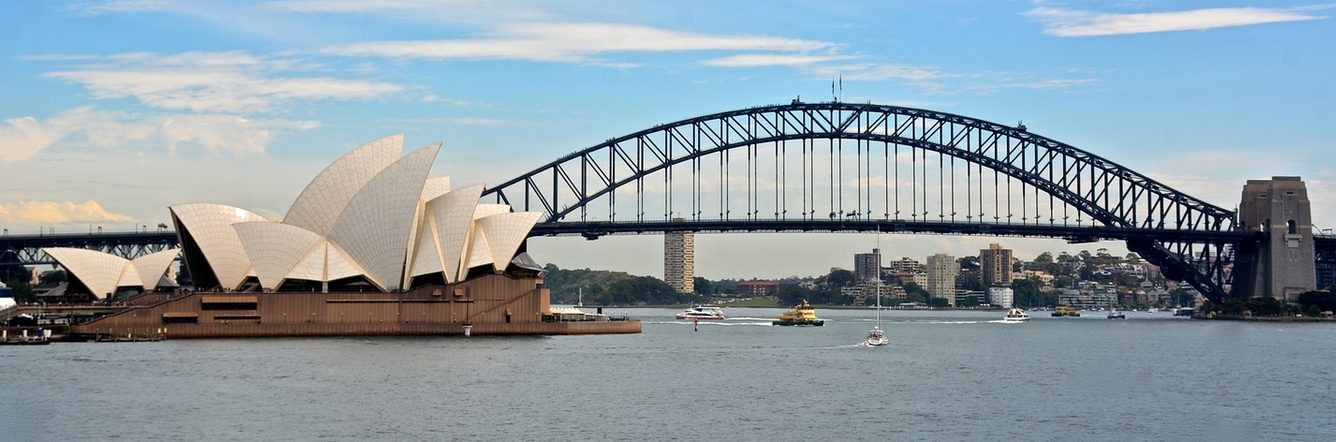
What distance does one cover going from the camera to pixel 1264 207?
331 ft

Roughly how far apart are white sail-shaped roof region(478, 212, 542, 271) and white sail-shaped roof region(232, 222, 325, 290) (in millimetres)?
6720

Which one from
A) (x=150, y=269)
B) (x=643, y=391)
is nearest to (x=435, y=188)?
(x=150, y=269)

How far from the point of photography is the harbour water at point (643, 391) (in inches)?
1267

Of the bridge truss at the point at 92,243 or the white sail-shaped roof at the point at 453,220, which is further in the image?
the bridge truss at the point at 92,243

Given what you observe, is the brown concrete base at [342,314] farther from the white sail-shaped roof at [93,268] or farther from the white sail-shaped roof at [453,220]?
the white sail-shaped roof at [93,268]

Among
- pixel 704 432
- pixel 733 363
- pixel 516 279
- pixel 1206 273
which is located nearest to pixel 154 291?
pixel 516 279

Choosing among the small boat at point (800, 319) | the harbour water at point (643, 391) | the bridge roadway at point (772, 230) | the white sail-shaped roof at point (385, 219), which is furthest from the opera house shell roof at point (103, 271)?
the small boat at point (800, 319)

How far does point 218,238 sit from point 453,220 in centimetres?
965

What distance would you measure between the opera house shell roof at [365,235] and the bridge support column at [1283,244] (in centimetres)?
5516

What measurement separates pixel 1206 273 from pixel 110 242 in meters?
67.5

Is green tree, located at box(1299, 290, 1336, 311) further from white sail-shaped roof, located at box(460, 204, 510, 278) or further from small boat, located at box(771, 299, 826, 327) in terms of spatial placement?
white sail-shaped roof, located at box(460, 204, 510, 278)

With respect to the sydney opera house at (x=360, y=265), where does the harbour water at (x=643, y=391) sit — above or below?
below

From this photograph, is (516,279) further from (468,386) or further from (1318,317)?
(1318,317)

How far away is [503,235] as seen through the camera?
65.9 m
